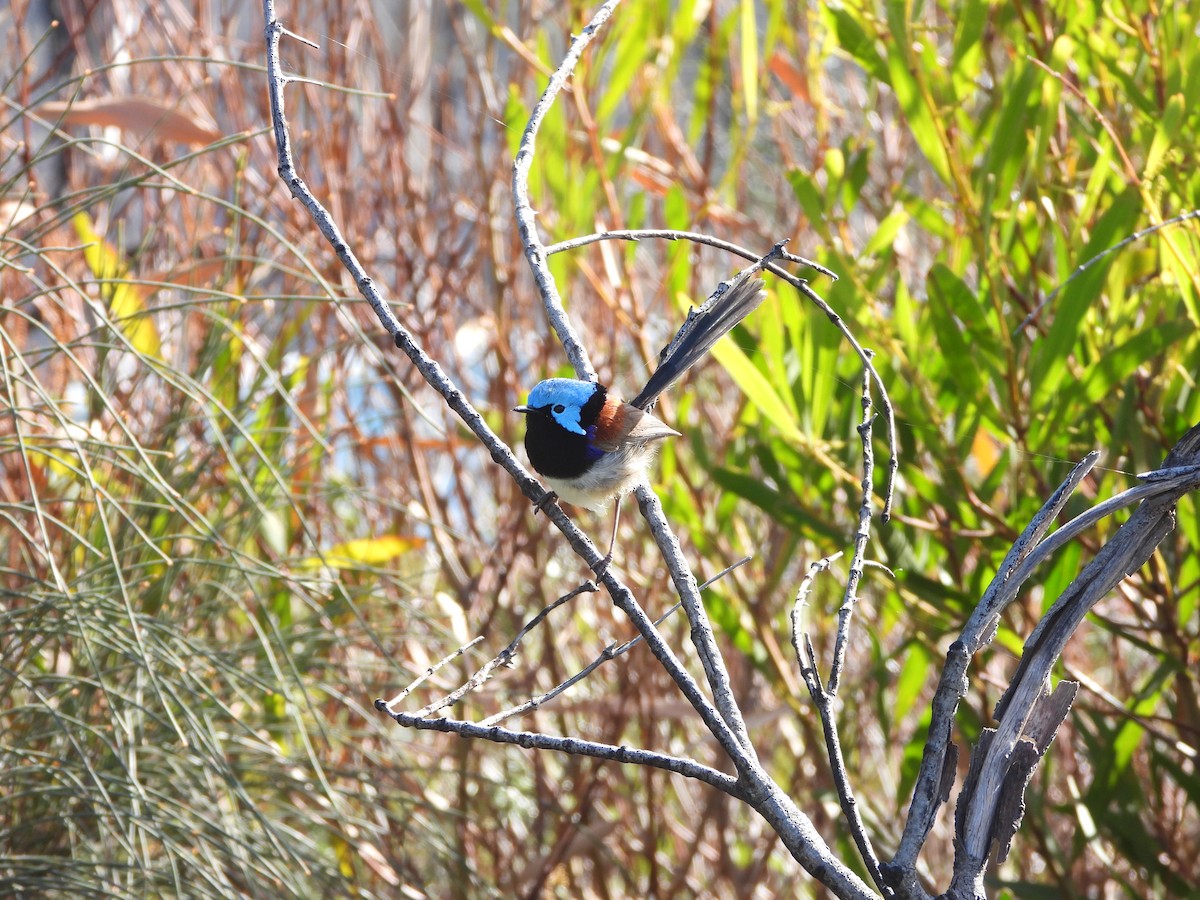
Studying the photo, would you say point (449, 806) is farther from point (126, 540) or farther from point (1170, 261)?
point (1170, 261)

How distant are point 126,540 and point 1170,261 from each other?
5.31 feet

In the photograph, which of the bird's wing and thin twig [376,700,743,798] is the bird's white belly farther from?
thin twig [376,700,743,798]

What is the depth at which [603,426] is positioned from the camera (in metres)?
1.62

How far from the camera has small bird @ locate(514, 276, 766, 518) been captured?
4.87 feet

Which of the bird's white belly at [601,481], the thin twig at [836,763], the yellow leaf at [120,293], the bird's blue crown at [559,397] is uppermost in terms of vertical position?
the yellow leaf at [120,293]

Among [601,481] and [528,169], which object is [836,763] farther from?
[601,481]

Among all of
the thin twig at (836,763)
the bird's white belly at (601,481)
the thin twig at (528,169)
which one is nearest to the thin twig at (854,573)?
the thin twig at (836,763)

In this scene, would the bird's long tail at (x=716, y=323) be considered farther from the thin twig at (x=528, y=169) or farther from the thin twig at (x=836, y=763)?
the thin twig at (x=836, y=763)

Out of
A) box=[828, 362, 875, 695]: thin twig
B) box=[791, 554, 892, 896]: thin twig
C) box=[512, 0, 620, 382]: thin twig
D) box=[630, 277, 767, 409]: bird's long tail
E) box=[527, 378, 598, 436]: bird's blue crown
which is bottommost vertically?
box=[791, 554, 892, 896]: thin twig

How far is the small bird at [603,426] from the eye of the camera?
4.87 feet

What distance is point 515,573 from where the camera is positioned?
2703 millimetres

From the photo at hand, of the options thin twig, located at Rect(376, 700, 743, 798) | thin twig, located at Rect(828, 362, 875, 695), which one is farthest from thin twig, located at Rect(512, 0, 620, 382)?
thin twig, located at Rect(376, 700, 743, 798)

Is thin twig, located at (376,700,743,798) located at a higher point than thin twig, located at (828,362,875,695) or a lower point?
lower

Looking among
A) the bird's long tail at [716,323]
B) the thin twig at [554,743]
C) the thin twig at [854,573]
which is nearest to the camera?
the thin twig at [554,743]
